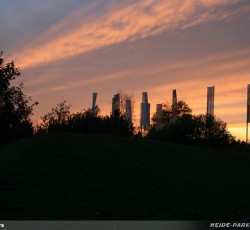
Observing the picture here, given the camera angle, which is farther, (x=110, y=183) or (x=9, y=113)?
(x=9, y=113)

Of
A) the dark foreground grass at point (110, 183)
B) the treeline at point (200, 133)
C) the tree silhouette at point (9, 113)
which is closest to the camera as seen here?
the dark foreground grass at point (110, 183)

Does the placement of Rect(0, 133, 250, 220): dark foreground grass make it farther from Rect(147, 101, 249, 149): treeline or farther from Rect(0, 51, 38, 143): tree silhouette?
Rect(147, 101, 249, 149): treeline

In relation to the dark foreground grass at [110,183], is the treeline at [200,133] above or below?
above

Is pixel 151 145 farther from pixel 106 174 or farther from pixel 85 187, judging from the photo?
pixel 85 187

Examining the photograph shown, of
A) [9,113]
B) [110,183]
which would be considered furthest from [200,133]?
[110,183]

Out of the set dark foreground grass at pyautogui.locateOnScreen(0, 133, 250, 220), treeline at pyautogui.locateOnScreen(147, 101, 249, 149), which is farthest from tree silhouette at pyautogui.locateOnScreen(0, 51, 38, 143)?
treeline at pyautogui.locateOnScreen(147, 101, 249, 149)

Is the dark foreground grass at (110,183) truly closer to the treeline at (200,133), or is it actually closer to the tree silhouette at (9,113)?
the tree silhouette at (9,113)

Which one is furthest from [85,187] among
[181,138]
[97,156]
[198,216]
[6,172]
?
[181,138]

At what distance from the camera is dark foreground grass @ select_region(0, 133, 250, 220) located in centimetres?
1822

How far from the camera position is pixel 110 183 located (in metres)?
23.7

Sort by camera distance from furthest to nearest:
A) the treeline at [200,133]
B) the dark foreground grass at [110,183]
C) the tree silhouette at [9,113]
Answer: the treeline at [200,133]
the tree silhouette at [9,113]
the dark foreground grass at [110,183]

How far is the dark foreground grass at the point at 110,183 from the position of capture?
18219 millimetres

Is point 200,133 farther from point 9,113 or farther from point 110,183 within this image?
point 110,183

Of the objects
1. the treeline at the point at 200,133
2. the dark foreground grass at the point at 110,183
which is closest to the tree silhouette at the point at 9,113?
the dark foreground grass at the point at 110,183
